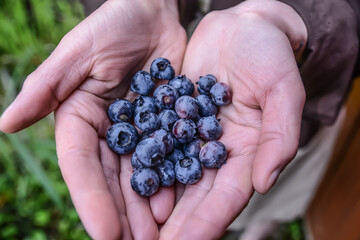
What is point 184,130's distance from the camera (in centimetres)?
135

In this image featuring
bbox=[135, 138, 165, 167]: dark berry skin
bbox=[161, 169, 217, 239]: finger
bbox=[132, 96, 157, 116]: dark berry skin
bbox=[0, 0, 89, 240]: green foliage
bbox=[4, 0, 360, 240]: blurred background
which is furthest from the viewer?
bbox=[0, 0, 89, 240]: green foliage

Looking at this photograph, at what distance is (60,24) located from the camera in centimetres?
282

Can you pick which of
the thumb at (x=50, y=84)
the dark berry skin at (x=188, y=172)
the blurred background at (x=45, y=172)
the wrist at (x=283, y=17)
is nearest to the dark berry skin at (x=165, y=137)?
the dark berry skin at (x=188, y=172)

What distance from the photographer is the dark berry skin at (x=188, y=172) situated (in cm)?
123

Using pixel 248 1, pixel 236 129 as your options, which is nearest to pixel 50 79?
pixel 236 129

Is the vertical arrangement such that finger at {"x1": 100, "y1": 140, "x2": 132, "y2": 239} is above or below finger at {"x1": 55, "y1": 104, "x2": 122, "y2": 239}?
below

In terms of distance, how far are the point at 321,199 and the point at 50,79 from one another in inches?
72.7

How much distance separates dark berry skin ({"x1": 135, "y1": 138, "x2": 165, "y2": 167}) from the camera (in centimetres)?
123

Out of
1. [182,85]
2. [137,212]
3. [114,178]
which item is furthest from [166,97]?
[137,212]

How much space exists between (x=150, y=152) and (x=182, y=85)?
391 millimetres

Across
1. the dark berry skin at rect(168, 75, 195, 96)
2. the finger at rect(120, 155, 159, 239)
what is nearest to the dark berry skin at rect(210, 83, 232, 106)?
the dark berry skin at rect(168, 75, 195, 96)

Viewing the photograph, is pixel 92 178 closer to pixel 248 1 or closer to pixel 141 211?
pixel 141 211

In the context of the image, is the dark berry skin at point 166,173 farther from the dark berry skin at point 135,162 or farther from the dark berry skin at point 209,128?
the dark berry skin at point 209,128

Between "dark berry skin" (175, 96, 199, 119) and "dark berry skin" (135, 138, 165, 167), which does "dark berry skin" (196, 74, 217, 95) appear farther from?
"dark berry skin" (135, 138, 165, 167)
